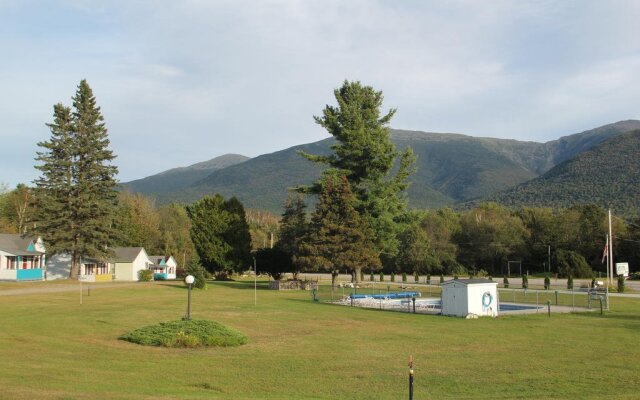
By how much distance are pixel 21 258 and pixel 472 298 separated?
50.2 m

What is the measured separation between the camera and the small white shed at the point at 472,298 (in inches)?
1162

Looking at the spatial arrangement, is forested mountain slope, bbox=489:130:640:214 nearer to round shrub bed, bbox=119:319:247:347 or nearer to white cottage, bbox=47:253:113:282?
white cottage, bbox=47:253:113:282

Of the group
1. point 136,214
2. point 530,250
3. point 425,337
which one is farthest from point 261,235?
point 425,337

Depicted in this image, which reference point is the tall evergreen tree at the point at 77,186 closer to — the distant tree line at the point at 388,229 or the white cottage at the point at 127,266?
the white cottage at the point at 127,266

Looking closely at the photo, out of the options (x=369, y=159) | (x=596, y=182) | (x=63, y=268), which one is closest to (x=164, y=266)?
(x=63, y=268)

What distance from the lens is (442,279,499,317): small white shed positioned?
29.5 metres

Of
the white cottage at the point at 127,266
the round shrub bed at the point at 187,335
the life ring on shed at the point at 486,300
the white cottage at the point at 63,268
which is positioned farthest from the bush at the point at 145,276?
the round shrub bed at the point at 187,335

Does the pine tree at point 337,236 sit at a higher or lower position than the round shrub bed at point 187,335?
higher

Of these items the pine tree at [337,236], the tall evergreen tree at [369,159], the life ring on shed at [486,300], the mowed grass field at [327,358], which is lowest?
the mowed grass field at [327,358]

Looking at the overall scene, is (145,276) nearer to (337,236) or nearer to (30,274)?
(30,274)

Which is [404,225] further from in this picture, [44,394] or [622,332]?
[44,394]

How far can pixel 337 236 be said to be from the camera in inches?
1917

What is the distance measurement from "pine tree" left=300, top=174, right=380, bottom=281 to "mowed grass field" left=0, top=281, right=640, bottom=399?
19737mm

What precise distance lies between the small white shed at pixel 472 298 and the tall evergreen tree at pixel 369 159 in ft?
78.6
